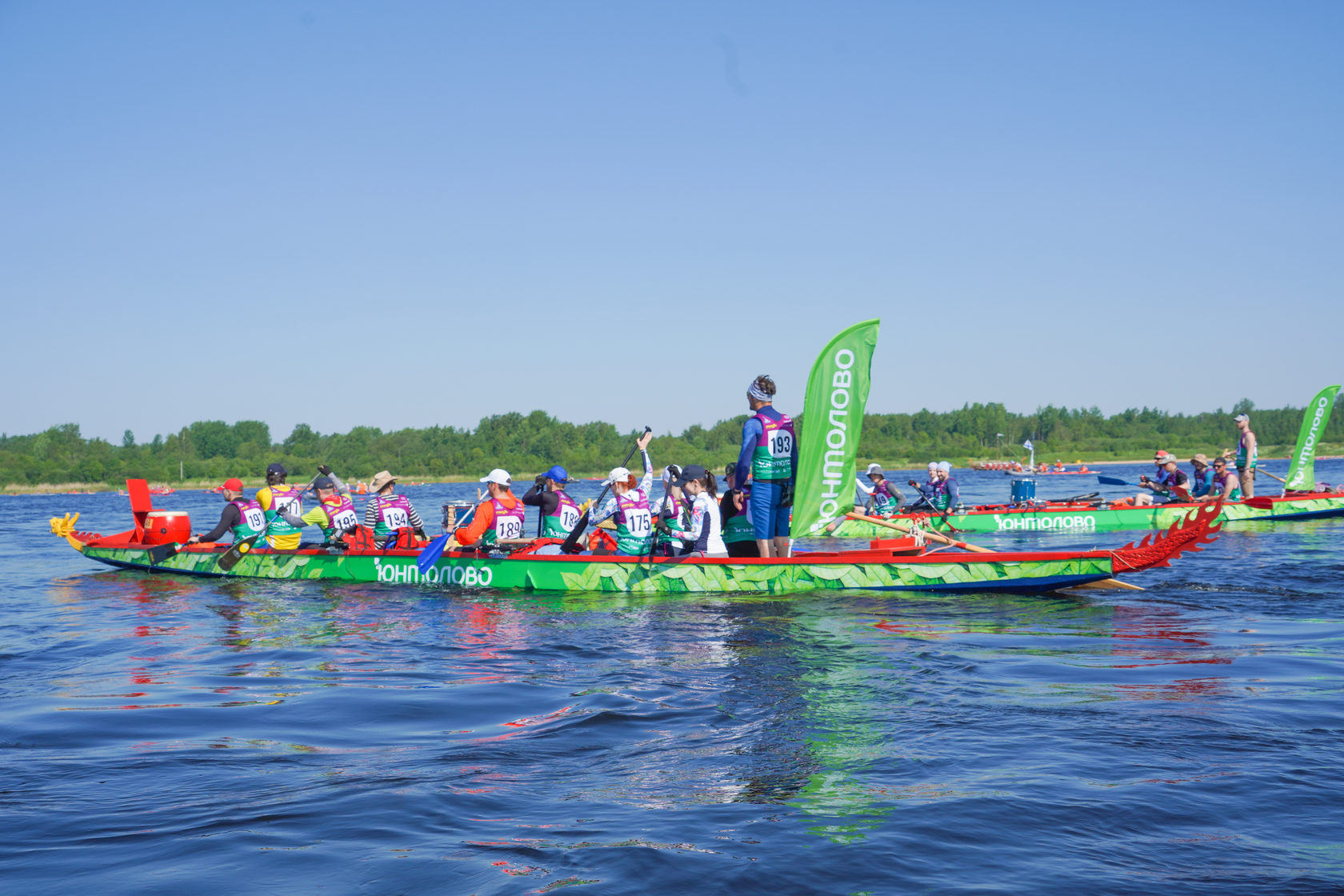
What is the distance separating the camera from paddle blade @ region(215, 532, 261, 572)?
16.5 m

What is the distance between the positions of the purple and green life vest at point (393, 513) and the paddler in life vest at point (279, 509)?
5.05 ft

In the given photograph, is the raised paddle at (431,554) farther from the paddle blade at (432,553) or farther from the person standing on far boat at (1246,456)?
the person standing on far boat at (1246,456)

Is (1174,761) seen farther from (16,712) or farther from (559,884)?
(16,712)

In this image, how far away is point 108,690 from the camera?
863cm

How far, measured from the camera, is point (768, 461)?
38.4 ft

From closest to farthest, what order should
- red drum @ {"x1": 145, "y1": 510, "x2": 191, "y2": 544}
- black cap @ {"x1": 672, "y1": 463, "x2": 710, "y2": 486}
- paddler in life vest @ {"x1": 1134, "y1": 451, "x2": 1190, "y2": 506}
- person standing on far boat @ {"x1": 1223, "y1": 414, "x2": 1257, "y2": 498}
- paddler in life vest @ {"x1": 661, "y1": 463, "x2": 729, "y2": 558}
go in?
A: paddler in life vest @ {"x1": 661, "y1": 463, "x2": 729, "y2": 558} < black cap @ {"x1": 672, "y1": 463, "x2": 710, "y2": 486} < red drum @ {"x1": 145, "y1": 510, "x2": 191, "y2": 544} < paddler in life vest @ {"x1": 1134, "y1": 451, "x2": 1190, "y2": 506} < person standing on far boat @ {"x1": 1223, "y1": 414, "x2": 1257, "y2": 498}

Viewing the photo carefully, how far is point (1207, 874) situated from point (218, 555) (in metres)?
16.2

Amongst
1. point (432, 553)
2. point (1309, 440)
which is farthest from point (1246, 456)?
point (432, 553)

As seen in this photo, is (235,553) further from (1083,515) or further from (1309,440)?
(1309,440)

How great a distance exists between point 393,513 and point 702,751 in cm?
1062

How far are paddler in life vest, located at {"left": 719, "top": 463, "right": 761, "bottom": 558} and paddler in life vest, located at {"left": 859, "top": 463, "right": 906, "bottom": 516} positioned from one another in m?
6.56

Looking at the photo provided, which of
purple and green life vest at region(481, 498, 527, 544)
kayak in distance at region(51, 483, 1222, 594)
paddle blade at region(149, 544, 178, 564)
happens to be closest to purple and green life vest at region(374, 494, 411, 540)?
kayak in distance at region(51, 483, 1222, 594)

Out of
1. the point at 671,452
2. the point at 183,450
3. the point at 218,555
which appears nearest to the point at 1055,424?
the point at 671,452

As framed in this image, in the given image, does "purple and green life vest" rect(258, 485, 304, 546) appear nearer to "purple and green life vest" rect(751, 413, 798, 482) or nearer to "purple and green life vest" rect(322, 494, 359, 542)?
"purple and green life vest" rect(322, 494, 359, 542)
